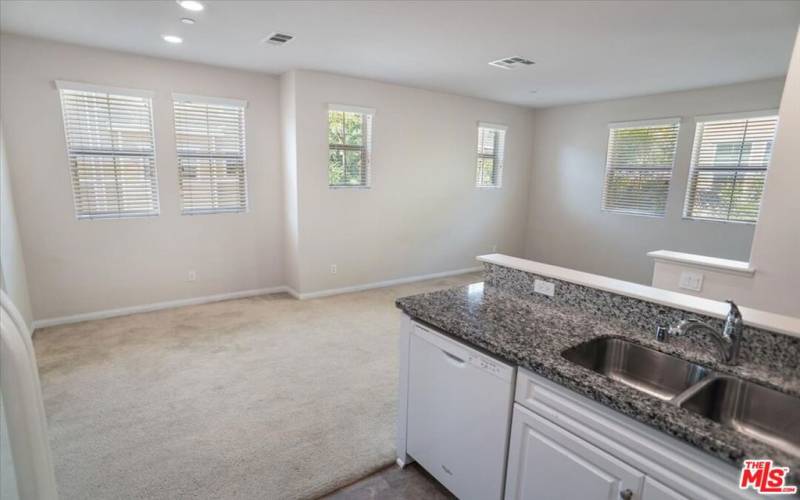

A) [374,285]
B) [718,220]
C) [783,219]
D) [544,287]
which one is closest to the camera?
[544,287]

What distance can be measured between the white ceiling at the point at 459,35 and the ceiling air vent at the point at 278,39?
0.30ft

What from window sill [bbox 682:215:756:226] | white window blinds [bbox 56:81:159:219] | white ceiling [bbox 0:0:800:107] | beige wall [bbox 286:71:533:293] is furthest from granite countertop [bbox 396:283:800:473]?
window sill [bbox 682:215:756:226]

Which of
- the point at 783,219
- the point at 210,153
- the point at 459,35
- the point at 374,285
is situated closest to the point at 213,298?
the point at 210,153

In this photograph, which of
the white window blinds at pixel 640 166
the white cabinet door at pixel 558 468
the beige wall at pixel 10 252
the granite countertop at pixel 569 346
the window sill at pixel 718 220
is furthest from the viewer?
the white window blinds at pixel 640 166

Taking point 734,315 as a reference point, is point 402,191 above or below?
above

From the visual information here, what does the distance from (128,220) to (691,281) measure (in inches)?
202

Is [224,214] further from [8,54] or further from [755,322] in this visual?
[755,322]

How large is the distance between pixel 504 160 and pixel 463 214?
4.00 ft

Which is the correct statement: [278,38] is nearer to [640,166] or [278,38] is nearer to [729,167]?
[640,166]

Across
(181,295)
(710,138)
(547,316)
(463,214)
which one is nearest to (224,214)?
(181,295)

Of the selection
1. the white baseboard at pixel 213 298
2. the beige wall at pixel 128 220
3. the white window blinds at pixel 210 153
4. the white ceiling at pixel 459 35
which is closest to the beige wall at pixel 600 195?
the white ceiling at pixel 459 35

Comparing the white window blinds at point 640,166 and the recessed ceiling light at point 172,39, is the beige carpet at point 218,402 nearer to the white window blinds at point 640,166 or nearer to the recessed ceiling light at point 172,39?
the recessed ceiling light at point 172,39

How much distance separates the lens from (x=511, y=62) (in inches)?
161

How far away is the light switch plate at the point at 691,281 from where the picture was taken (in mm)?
2840
